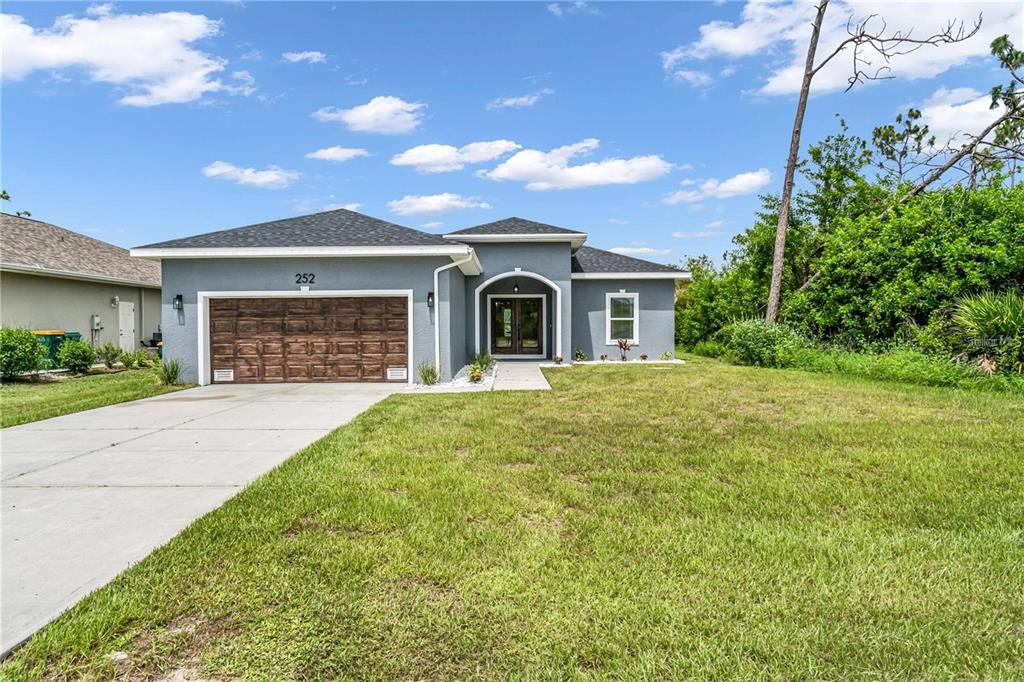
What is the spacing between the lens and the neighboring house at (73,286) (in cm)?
1498

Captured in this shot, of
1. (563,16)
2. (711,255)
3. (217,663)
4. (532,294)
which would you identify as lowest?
(217,663)

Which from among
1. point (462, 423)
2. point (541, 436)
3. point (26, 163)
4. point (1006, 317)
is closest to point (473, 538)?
point (541, 436)

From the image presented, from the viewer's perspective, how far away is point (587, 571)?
3.25m

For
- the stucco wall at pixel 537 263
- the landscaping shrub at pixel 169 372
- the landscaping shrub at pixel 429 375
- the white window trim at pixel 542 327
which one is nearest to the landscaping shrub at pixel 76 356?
the landscaping shrub at pixel 169 372

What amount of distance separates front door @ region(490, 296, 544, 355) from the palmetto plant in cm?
1146

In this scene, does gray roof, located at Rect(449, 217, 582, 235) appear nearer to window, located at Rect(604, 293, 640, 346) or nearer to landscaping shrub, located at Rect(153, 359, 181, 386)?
window, located at Rect(604, 293, 640, 346)

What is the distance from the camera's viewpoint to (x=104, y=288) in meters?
18.2

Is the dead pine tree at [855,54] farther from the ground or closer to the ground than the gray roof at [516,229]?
farther from the ground

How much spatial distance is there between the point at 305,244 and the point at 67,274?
8.90 m

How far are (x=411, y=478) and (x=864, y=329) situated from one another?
48.8ft

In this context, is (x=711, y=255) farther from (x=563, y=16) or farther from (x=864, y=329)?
(x=563, y=16)

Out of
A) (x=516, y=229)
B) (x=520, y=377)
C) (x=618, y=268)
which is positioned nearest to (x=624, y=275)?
(x=618, y=268)

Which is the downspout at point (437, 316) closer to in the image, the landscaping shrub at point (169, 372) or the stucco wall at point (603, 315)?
the landscaping shrub at point (169, 372)

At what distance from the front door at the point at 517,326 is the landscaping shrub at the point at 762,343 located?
6.37 meters
